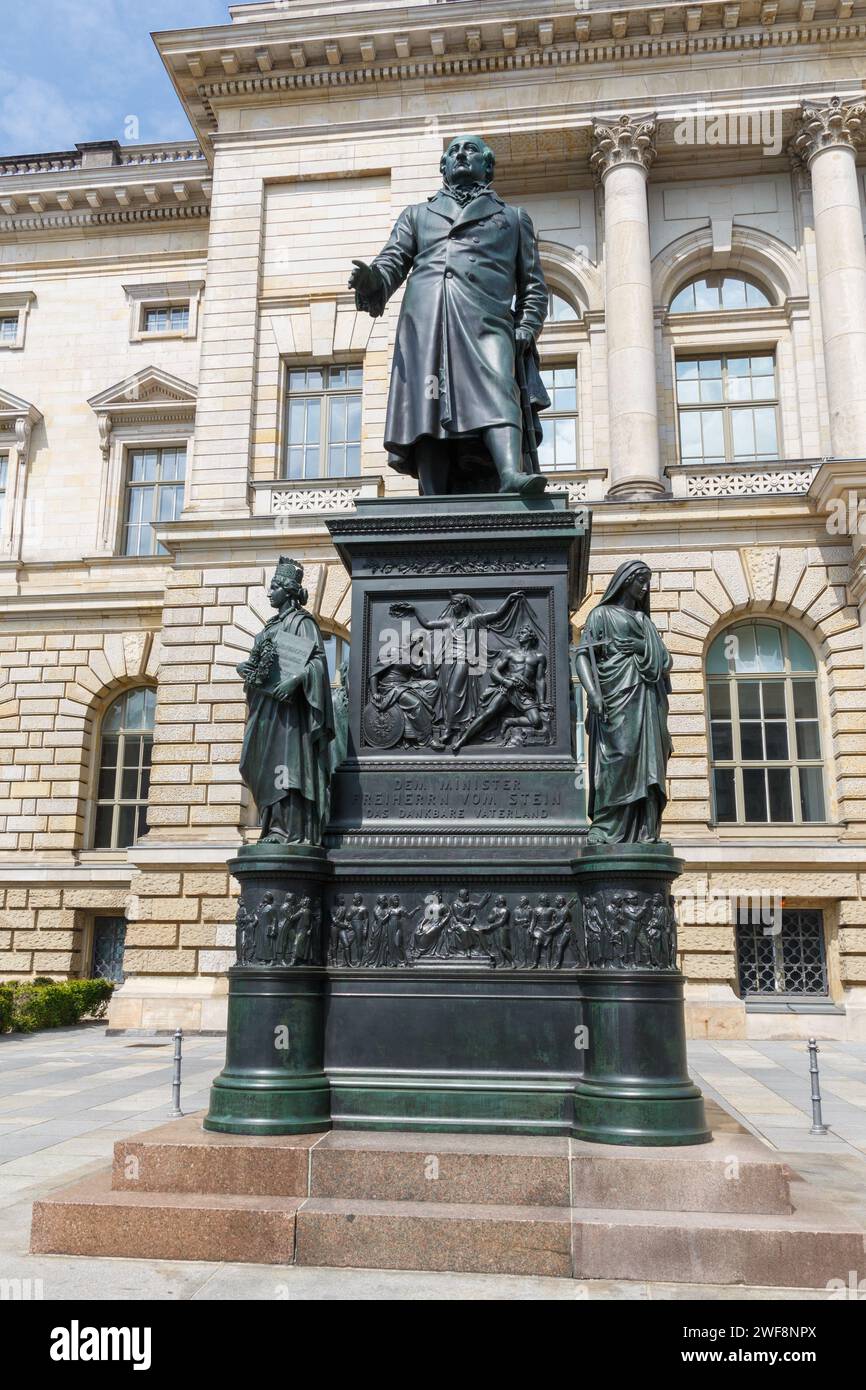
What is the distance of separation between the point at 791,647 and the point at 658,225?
409 inches

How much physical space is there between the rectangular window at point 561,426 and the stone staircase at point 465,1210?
2088cm

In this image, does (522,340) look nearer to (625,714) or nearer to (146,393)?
(625,714)

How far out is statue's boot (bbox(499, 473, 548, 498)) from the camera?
23.3 ft

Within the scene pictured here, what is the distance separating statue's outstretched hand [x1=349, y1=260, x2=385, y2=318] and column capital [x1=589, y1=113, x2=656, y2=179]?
63.6ft

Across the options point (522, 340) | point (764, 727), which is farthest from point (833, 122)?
point (522, 340)

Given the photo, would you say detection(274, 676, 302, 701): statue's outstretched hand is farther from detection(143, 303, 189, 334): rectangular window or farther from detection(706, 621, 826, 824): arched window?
detection(143, 303, 189, 334): rectangular window

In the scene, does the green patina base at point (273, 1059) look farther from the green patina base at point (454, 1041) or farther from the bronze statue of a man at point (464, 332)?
the bronze statue of a man at point (464, 332)

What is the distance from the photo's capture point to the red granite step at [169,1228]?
505 cm

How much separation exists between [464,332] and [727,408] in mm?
18576

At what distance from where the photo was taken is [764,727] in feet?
72.9

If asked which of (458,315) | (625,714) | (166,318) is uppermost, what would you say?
(166,318)

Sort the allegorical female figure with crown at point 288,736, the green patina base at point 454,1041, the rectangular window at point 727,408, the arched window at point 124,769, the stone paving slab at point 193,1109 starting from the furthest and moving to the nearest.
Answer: the arched window at point 124,769 < the rectangular window at point 727,408 < the allegorical female figure with crown at point 288,736 < the green patina base at point 454,1041 < the stone paving slab at point 193,1109

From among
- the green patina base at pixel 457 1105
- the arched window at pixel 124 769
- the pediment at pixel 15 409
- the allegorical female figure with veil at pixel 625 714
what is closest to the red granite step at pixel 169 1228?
the green patina base at pixel 457 1105

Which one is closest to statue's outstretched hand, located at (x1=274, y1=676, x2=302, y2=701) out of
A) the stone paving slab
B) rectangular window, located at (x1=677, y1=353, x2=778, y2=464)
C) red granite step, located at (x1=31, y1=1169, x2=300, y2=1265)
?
red granite step, located at (x1=31, y1=1169, x2=300, y2=1265)
